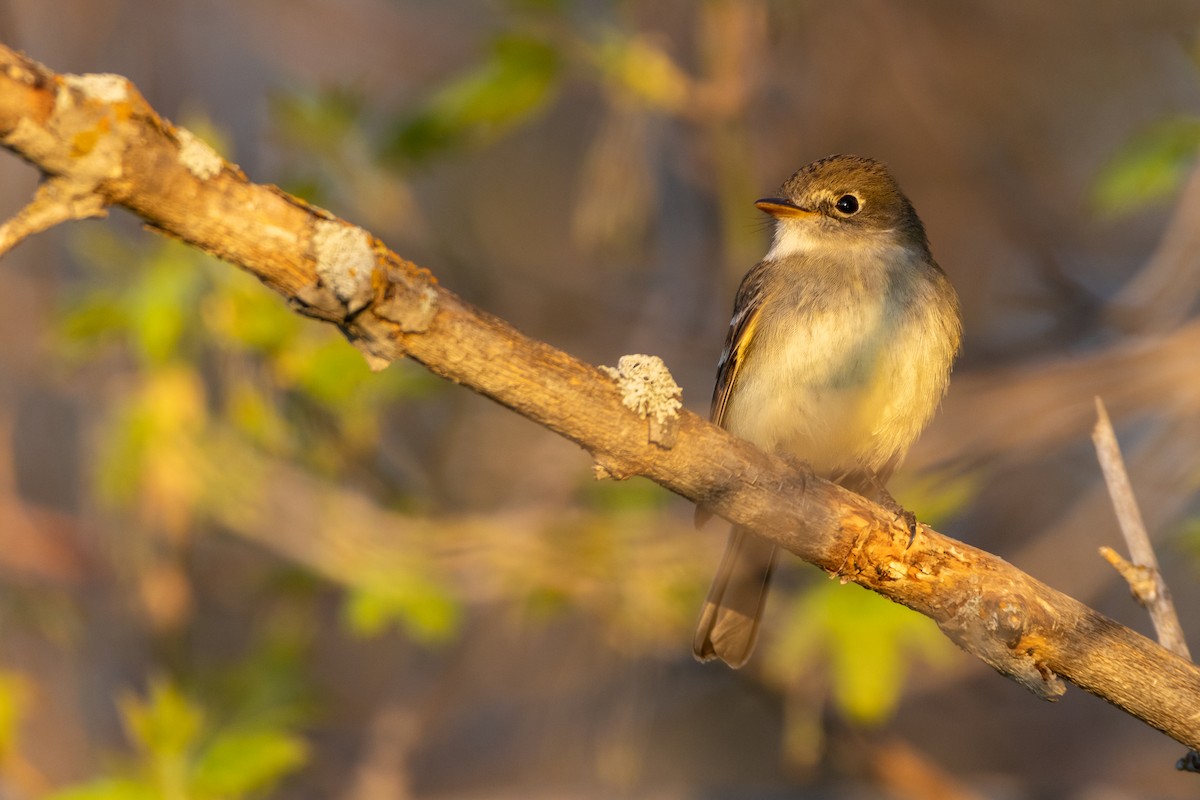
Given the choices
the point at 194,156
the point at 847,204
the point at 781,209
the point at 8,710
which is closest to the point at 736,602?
the point at 781,209

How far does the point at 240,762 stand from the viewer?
4094mm

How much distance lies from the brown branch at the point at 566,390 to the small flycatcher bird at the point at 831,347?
3.76 ft

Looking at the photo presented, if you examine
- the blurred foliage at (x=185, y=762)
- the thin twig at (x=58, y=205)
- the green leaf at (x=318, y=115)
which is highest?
the green leaf at (x=318, y=115)

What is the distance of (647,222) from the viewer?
267 inches

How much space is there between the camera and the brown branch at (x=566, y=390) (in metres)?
2.17

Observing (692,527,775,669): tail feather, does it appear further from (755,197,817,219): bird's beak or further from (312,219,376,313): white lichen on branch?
(312,219,376,313): white lichen on branch

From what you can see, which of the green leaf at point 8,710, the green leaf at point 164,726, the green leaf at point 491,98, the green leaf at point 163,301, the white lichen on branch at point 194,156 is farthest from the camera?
the green leaf at point 491,98

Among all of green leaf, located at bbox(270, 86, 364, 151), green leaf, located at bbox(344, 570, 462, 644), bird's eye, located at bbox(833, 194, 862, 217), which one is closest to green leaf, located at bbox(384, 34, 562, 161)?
green leaf, located at bbox(270, 86, 364, 151)

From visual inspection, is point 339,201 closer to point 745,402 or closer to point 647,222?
point 647,222

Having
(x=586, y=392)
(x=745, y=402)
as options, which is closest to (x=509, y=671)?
(x=745, y=402)

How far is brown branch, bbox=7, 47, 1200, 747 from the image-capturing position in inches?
85.4

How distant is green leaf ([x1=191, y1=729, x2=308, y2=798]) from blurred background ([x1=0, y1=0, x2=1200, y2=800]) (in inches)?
0.6

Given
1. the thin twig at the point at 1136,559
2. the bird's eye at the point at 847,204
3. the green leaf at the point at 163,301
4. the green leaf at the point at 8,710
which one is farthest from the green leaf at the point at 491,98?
the thin twig at the point at 1136,559

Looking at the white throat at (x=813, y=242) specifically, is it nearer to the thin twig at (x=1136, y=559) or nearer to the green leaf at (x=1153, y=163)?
the green leaf at (x=1153, y=163)
